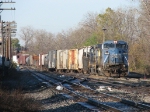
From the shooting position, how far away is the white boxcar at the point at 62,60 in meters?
46.8

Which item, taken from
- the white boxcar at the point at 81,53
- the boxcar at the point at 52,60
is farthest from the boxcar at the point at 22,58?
the white boxcar at the point at 81,53

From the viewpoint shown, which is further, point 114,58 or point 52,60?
point 52,60

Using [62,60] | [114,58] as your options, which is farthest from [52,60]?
[114,58]

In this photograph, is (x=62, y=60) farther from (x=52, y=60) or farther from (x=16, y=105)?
(x=16, y=105)

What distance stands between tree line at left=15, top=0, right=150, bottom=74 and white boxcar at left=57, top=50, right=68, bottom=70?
5.73 metres

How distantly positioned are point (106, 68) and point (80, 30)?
75.6m

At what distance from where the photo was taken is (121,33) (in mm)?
67250

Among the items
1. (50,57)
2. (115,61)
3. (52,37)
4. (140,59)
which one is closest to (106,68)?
(115,61)

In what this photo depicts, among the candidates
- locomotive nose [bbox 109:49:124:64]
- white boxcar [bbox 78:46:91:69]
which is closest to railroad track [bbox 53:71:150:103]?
locomotive nose [bbox 109:49:124:64]

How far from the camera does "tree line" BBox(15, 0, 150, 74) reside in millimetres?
43875

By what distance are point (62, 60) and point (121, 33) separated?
22.9 m

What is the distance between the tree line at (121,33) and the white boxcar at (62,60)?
5.73 meters

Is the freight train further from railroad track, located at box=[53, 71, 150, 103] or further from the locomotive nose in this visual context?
railroad track, located at box=[53, 71, 150, 103]

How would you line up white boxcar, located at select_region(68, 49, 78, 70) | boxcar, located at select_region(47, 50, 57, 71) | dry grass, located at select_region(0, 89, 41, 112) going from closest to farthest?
dry grass, located at select_region(0, 89, 41, 112) < white boxcar, located at select_region(68, 49, 78, 70) < boxcar, located at select_region(47, 50, 57, 71)
